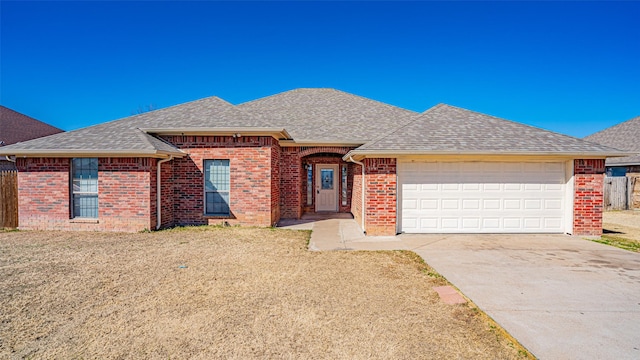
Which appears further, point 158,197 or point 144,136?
point 144,136

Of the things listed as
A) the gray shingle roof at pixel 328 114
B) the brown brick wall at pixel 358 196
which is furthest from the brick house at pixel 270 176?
the gray shingle roof at pixel 328 114

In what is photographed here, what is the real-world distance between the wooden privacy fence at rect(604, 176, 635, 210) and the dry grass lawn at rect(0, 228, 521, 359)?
1735 centimetres

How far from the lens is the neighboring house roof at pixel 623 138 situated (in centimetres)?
1799

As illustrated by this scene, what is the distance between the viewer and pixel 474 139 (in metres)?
9.34

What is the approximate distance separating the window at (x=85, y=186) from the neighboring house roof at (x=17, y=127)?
1758 centimetres

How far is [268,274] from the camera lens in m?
5.61

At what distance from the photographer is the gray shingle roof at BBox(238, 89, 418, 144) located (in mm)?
12539

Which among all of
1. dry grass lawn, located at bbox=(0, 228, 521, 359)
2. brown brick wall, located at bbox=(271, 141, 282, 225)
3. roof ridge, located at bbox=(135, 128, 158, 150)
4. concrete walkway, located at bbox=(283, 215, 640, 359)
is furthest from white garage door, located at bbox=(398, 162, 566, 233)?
roof ridge, located at bbox=(135, 128, 158, 150)

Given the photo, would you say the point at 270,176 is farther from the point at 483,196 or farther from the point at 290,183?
the point at 483,196

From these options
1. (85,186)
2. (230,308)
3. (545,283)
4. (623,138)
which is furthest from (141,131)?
(623,138)

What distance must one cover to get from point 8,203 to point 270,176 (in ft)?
28.5

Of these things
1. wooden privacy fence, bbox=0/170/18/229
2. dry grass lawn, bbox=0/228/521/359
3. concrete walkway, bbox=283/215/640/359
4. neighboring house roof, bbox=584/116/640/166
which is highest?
neighboring house roof, bbox=584/116/640/166

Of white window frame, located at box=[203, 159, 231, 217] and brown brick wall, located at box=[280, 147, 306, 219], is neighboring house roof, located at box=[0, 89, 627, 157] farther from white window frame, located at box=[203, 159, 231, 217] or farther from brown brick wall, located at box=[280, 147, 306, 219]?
white window frame, located at box=[203, 159, 231, 217]

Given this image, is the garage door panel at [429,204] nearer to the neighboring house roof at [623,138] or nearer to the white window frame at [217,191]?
the white window frame at [217,191]
